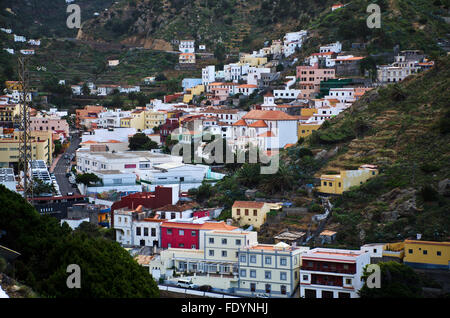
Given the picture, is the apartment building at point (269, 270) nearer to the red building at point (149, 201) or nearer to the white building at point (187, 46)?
the red building at point (149, 201)

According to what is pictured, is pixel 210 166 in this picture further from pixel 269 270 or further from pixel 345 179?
pixel 269 270

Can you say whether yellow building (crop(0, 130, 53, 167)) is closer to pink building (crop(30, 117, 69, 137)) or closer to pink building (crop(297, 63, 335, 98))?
pink building (crop(30, 117, 69, 137))

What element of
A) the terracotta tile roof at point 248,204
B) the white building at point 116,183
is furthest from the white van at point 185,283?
the white building at point 116,183

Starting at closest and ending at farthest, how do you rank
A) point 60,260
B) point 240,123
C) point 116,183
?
point 60,260
point 116,183
point 240,123

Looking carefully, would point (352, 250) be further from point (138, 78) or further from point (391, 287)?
point (138, 78)

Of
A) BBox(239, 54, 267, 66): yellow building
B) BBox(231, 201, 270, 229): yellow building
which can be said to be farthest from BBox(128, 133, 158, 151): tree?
BBox(231, 201, 270, 229): yellow building

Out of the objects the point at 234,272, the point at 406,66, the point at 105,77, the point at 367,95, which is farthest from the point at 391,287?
the point at 105,77

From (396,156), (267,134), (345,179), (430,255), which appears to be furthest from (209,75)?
(430,255)

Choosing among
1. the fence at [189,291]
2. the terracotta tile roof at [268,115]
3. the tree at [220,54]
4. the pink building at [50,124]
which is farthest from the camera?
the tree at [220,54]
